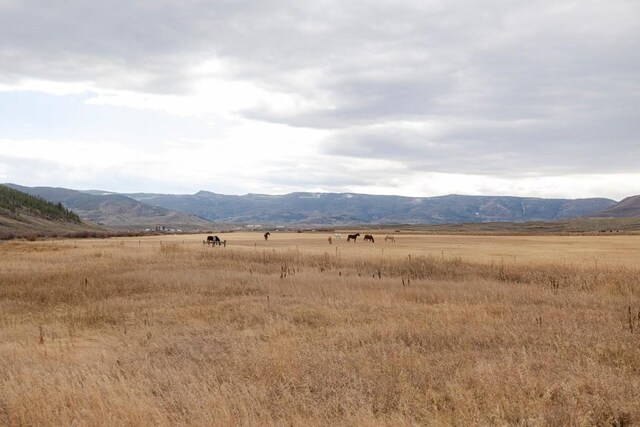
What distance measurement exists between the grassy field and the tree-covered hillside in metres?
125

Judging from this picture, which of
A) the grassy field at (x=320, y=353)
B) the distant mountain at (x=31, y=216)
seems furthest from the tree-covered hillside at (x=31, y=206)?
the grassy field at (x=320, y=353)

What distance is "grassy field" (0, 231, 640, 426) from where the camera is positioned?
706 centimetres

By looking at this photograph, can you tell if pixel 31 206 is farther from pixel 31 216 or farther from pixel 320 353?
pixel 320 353

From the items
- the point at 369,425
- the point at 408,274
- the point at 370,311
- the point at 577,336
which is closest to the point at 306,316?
the point at 370,311

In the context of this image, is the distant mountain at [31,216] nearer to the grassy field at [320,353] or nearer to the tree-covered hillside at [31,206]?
the tree-covered hillside at [31,206]

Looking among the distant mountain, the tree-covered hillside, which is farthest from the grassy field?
the tree-covered hillside

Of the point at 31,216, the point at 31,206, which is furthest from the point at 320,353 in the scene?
the point at 31,206

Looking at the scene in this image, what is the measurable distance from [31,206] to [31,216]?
10.7 meters

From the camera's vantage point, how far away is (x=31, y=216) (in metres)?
129

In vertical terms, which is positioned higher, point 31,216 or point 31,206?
point 31,206

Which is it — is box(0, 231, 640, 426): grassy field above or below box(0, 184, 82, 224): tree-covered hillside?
below

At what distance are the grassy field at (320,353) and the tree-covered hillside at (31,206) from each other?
125431 mm

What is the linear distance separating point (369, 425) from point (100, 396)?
405 centimetres

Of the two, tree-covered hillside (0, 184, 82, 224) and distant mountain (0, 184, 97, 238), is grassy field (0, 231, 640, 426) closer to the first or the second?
distant mountain (0, 184, 97, 238)
